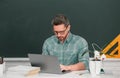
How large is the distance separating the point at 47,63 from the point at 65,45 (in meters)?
0.68

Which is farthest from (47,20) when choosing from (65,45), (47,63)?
(47,63)

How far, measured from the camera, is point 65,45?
3.14 metres

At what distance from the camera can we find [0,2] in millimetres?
3789

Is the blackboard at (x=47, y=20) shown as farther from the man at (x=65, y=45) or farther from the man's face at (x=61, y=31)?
the man's face at (x=61, y=31)

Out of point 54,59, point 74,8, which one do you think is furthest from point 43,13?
point 54,59

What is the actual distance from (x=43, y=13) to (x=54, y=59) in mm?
1461

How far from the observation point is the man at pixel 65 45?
2.99 metres

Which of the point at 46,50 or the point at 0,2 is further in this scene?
the point at 0,2

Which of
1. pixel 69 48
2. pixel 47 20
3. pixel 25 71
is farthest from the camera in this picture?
pixel 47 20

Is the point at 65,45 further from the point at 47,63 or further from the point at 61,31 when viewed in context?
the point at 47,63

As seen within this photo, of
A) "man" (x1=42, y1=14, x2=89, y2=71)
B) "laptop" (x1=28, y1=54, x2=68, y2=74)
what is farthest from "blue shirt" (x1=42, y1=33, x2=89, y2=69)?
"laptop" (x1=28, y1=54, x2=68, y2=74)

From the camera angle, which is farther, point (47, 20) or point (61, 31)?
point (47, 20)

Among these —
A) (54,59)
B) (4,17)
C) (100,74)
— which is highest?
(4,17)

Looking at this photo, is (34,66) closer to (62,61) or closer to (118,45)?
(62,61)
